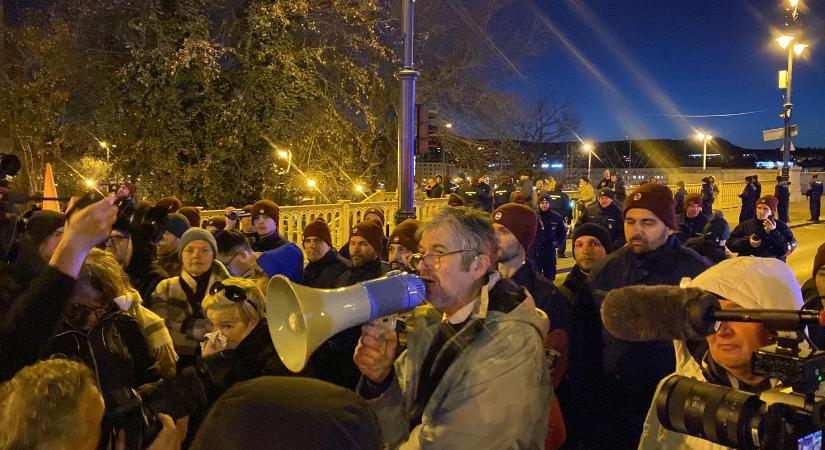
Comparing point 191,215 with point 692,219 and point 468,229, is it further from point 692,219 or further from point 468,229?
point 692,219

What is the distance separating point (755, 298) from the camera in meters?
2.04

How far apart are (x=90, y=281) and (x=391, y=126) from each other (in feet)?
62.9

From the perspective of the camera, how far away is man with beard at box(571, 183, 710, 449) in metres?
3.50

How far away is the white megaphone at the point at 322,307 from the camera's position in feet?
5.81

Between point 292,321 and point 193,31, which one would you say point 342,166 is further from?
point 292,321

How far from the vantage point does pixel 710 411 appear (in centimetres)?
164

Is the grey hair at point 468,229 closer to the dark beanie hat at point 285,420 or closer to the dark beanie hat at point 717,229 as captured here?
the dark beanie hat at point 285,420

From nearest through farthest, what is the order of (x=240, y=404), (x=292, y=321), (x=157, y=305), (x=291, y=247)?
1. (x=240, y=404)
2. (x=292, y=321)
3. (x=157, y=305)
4. (x=291, y=247)

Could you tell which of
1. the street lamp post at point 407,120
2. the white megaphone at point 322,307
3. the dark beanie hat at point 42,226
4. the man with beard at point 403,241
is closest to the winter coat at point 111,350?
the dark beanie hat at point 42,226

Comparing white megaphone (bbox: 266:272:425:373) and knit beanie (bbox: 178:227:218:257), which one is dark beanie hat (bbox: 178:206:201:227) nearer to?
knit beanie (bbox: 178:227:218:257)

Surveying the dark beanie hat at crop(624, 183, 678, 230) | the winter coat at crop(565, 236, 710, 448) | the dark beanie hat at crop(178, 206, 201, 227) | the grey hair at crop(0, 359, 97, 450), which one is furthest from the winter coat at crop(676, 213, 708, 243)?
the grey hair at crop(0, 359, 97, 450)

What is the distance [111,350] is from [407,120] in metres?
7.74

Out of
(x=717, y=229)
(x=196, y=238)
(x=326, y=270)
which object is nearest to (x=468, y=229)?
(x=196, y=238)

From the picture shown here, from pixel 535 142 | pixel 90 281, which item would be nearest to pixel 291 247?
pixel 90 281
